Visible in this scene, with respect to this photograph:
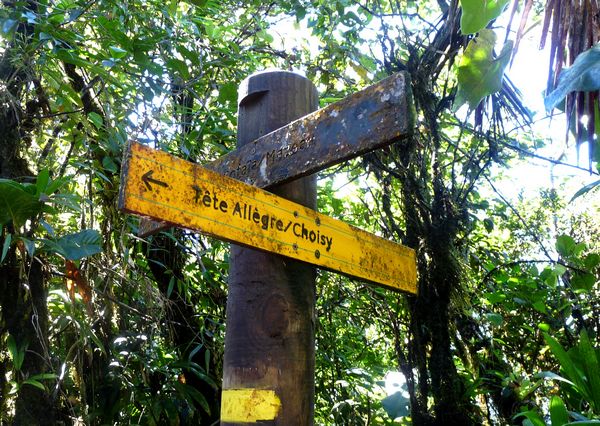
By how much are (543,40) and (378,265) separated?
2.94ft

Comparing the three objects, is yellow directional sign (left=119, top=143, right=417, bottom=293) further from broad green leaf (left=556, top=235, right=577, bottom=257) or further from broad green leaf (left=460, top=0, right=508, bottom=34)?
broad green leaf (left=556, top=235, right=577, bottom=257)

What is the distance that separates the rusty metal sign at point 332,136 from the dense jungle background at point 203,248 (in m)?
0.38

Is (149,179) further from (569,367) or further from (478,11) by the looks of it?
(569,367)

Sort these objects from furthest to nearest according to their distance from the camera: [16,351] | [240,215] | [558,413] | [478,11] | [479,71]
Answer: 1. [16,351]
2. [558,413]
3. [479,71]
4. [478,11]
5. [240,215]

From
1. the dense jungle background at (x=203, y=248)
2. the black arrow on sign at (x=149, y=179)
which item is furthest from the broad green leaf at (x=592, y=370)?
the black arrow on sign at (x=149, y=179)

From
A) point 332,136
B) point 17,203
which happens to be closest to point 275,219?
point 332,136

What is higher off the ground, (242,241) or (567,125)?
(567,125)

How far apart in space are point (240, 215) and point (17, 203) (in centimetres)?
132

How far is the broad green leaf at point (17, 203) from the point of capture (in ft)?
7.29

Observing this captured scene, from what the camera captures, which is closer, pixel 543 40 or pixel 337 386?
pixel 543 40

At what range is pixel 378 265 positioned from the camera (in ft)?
5.85

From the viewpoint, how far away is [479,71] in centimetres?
183

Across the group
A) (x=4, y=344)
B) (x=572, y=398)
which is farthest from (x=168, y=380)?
(x=572, y=398)

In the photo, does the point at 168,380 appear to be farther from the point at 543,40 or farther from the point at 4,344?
the point at 543,40
